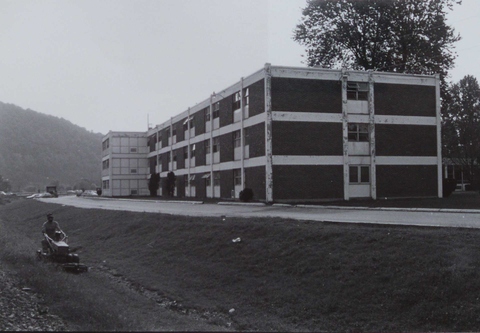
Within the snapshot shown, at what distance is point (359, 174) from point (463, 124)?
1082 inches

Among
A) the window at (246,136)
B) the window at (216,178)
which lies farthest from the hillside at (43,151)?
the window at (246,136)

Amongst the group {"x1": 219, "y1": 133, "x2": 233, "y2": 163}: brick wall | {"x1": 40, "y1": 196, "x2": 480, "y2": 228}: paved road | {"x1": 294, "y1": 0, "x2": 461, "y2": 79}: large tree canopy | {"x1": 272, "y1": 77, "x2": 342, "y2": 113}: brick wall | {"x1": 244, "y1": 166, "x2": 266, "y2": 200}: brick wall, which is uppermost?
{"x1": 294, "y1": 0, "x2": 461, "y2": 79}: large tree canopy

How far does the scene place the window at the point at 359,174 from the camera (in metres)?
32.5

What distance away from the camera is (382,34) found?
1471 inches

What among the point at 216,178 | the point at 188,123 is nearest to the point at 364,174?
the point at 216,178

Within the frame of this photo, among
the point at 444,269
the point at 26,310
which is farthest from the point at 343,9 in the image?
the point at 26,310

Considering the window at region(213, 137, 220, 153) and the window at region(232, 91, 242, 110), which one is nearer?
the window at region(232, 91, 242, 110)

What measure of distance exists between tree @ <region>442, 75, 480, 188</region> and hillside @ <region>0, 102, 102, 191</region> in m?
83.7

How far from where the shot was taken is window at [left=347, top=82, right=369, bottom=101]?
32.6m

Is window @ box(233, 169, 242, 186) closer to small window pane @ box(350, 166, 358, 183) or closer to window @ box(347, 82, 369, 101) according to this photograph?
small window pane @ box(350, 166, 358, 183)

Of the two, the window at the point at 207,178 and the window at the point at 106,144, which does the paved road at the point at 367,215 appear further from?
the window at the point at 106,144

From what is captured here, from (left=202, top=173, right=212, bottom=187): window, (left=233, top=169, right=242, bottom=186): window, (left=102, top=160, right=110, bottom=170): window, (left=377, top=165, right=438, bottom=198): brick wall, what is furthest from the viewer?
(left=102, top=160, right=110, bottom=170): window

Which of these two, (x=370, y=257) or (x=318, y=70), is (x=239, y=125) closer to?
(x=318, y=70)

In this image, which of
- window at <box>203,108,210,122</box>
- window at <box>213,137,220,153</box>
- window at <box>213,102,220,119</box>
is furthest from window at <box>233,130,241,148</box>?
window at <box>203,108,210,122</box>
